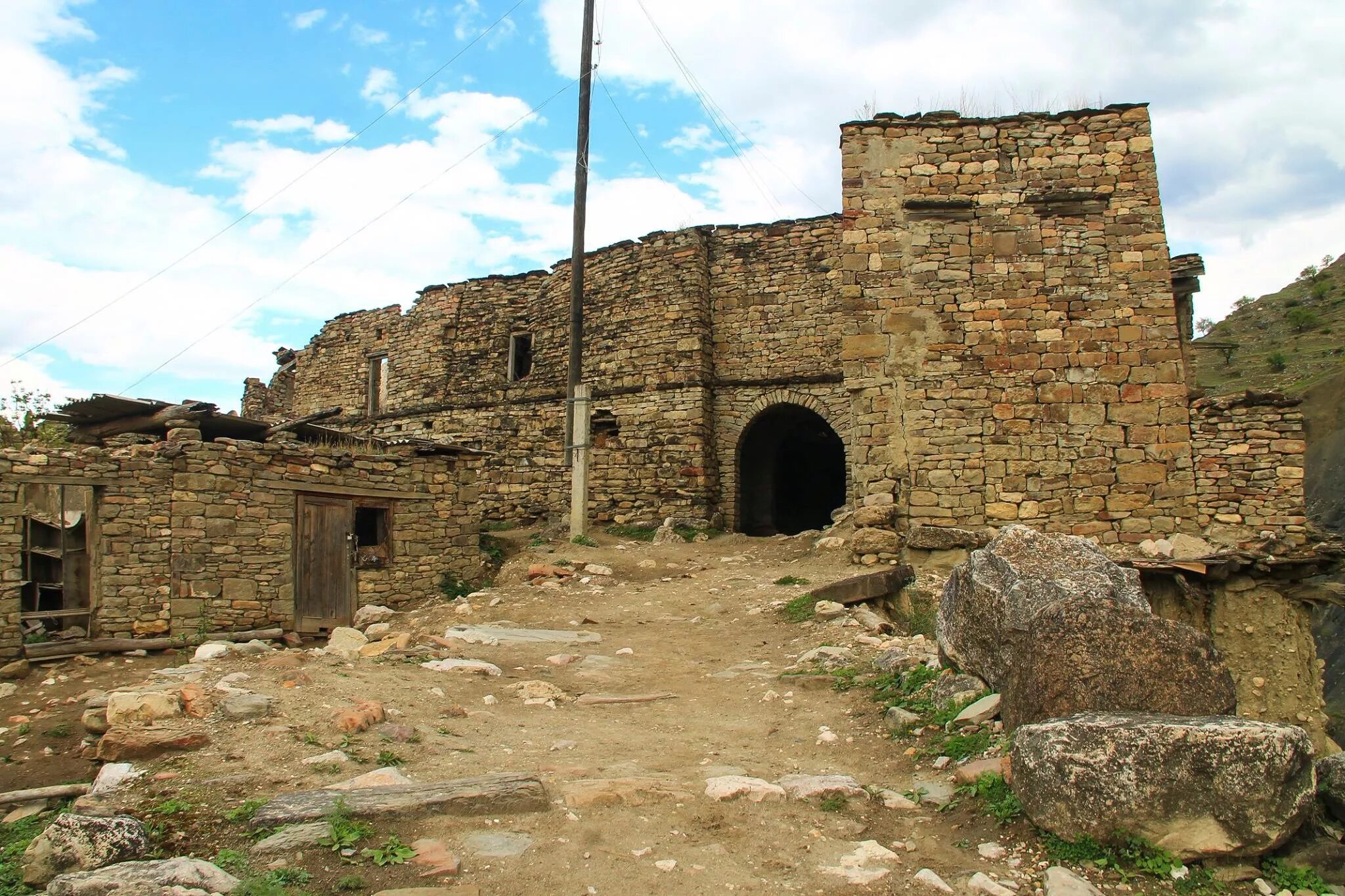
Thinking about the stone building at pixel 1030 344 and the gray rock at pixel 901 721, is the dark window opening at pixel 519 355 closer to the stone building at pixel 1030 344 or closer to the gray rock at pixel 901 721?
the stone building at pixel 1030 344

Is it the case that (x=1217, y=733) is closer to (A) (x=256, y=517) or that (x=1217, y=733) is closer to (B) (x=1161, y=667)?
(B) (x=1161, y=667)

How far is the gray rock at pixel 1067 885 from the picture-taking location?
10.5 ft

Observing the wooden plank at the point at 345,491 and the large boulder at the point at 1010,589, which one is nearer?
the large boulder at the point at 1010,589

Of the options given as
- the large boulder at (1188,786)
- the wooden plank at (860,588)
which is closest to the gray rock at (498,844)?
the large boulder at (1188,786)

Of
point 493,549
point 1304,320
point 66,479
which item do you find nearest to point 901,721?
point 66,479

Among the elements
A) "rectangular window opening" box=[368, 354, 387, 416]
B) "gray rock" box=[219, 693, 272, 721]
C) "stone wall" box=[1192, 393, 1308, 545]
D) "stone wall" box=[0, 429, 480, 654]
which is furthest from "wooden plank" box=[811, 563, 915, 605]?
"rectangular window opening" box=[368, 354, 387, 416]

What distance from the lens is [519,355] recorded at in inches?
803

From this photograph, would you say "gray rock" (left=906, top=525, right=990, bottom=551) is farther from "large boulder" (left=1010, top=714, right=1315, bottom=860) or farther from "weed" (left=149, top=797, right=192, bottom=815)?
"weed" (left=149, top=797, right=192, bottom=815)

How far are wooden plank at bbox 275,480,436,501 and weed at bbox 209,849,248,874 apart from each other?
27.9 feet

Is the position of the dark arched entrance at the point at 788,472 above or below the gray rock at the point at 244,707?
above

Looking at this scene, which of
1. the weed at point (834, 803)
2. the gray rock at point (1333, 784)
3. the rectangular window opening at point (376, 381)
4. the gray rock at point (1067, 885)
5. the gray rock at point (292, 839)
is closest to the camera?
the gray rock at point (1067, 885)

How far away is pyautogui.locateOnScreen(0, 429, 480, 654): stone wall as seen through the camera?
9711 millimetres

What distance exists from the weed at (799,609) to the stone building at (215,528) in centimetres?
598

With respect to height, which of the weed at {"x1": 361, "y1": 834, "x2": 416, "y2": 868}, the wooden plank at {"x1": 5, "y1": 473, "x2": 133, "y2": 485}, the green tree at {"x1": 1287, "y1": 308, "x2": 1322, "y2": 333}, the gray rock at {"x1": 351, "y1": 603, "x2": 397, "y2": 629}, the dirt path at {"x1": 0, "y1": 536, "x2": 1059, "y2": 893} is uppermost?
the green tree at {"x1": 1287, "y1": 308, "x2": 1322, "y2": 333}
